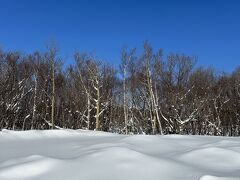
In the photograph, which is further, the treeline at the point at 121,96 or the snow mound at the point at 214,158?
the treeline at the point at 121,96

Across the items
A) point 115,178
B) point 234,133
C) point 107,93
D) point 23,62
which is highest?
point 23,62

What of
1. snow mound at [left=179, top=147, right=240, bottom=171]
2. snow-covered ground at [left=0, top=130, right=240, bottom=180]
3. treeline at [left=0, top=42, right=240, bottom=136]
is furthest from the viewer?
treeline at [left=0, top=42, right=240, bottom=136]

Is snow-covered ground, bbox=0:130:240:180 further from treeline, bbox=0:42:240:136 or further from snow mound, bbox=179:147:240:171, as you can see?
treeline, bbox=0:42:240:136

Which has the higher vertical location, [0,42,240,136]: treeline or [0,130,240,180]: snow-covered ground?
[0,42,240,136]: treeline

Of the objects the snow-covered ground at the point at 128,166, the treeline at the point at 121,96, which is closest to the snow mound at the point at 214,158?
the snow-covered ground at the point at 128,166

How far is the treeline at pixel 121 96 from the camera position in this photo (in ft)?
109

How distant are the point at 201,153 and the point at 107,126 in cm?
3342

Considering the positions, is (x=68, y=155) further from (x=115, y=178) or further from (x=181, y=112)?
(x=181, y=112)

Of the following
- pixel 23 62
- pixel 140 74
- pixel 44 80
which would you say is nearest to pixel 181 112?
pixel 140 74

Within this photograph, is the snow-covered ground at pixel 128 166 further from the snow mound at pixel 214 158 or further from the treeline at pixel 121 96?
the treeline at pixel 121 96

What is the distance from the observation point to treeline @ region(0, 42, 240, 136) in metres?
33.1

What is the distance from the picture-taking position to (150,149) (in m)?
6.49

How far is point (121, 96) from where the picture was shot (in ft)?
129

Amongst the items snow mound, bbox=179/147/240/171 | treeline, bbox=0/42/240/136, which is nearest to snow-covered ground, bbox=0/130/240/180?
snow mound, bbox=179/147/240/171
